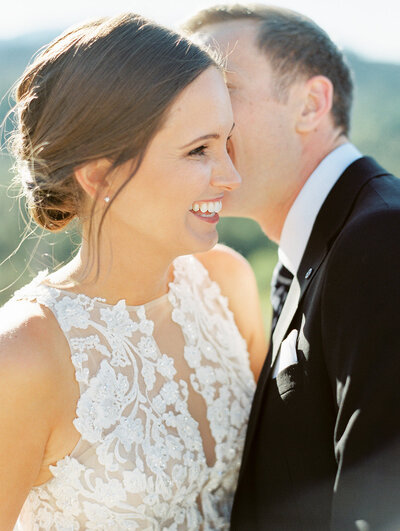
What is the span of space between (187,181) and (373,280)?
2.85 feet

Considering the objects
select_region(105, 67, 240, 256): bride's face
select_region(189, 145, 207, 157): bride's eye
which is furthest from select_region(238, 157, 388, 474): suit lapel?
select_region(189, 145, 207, 157): bride's eye

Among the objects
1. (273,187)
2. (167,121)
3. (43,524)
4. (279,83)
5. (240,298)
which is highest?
(279,83)

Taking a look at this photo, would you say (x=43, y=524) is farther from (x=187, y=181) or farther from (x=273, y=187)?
(x=273, y=187)

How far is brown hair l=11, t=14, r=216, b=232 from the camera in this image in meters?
2.35

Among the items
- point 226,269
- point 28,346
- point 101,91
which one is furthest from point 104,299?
point 226,269

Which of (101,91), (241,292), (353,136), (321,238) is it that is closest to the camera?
(101,91)

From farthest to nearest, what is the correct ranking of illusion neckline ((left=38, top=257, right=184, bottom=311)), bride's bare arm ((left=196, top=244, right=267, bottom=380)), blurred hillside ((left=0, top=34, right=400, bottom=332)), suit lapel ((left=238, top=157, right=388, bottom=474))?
blurred hillside ((left=0, top=34, right=400, bottom=332)) → bride's bare arm ((left=196, top=244, right=267, bottom=380)) → illusion neckline ((left=38, top=257, right=184, bottom=311)) → suit lapel ((left=238, top=157, right=388, bottom=474))

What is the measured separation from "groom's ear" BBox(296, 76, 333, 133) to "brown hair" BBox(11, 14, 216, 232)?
79cm

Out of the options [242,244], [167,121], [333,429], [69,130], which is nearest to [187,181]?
[167,121]

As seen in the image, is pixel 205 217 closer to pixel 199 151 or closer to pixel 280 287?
pixel 199 151

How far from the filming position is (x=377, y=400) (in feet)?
6.21

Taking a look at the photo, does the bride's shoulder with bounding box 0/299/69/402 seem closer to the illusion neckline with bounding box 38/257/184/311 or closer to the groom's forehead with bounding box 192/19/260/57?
the illusion neckline with bounding box 38/257/184/311

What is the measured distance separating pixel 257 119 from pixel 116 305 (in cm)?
118

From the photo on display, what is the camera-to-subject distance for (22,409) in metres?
2.14
